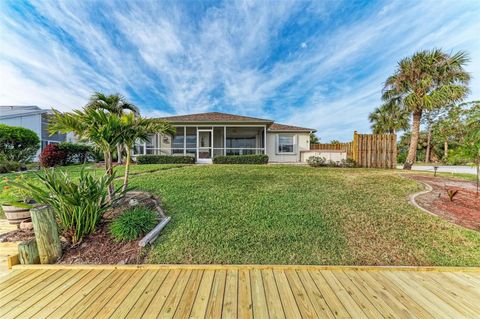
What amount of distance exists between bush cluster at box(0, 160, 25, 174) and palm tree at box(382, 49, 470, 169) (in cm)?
2280

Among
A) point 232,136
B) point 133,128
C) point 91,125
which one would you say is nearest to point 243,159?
point 232,136

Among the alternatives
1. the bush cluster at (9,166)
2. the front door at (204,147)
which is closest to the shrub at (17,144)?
the bush cluster at (9,166)

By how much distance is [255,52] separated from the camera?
1184 centimetres

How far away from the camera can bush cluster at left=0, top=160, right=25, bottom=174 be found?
10.2 m

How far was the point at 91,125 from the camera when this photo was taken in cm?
393

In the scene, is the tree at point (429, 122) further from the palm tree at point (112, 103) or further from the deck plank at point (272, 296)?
the palm tree at point (112, 103)

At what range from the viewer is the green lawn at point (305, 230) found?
3.09 meters

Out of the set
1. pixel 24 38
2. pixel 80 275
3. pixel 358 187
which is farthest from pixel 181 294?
pixel 24 38

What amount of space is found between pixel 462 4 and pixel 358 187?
5941mm

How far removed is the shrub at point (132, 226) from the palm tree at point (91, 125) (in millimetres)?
870

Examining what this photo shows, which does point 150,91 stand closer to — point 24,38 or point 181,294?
point 24,38

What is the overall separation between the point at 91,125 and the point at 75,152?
46.9 feet

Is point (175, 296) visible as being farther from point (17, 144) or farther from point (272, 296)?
point (17, 144)

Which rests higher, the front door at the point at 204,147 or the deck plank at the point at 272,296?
the front door at the point at 204,147
